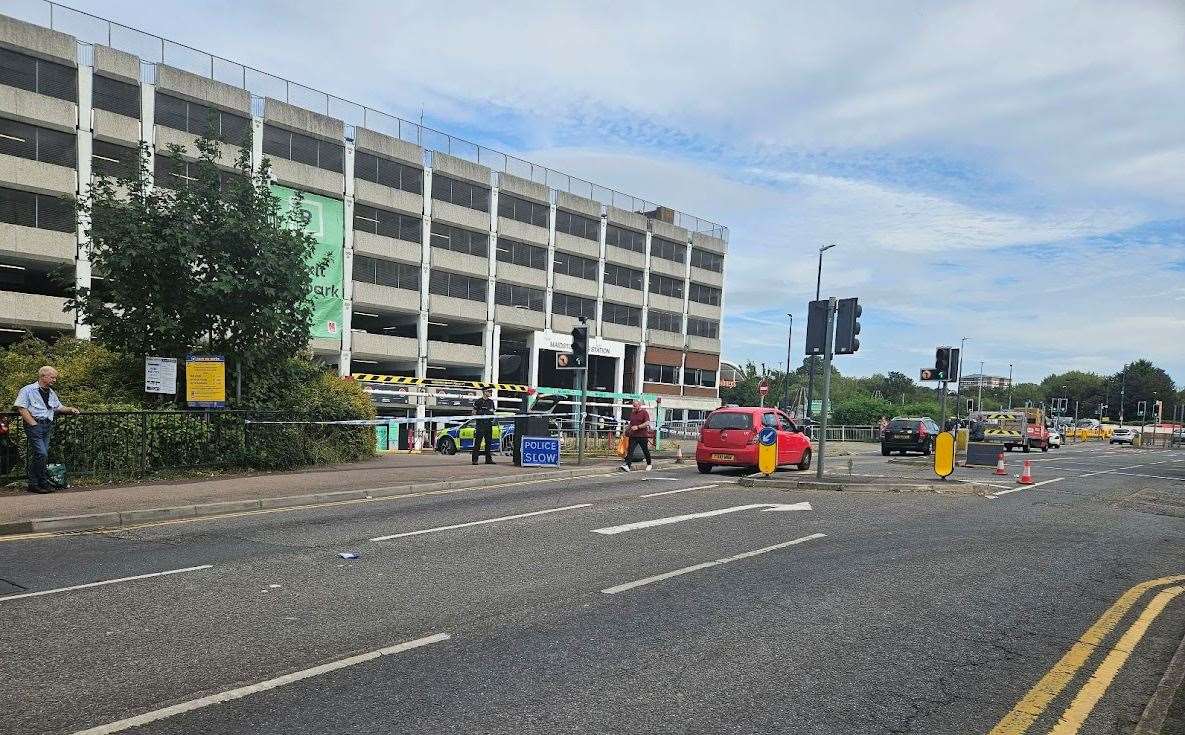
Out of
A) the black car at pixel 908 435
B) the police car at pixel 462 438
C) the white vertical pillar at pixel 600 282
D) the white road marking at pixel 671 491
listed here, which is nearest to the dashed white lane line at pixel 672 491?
the white road marking at pixel 671 491

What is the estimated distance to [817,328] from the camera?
16.1 m

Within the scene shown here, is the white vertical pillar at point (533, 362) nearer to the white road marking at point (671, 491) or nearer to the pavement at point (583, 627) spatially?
the white road marking at point (671, 491)

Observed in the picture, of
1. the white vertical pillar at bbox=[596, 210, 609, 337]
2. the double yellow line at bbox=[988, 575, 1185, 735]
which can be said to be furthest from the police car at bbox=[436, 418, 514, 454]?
the white vertical pillar at bbox=[596, 210, 609, 337]

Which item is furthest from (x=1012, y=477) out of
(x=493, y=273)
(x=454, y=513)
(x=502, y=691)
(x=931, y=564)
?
(x=493, y=273)

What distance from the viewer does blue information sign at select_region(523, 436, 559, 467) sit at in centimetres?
1930

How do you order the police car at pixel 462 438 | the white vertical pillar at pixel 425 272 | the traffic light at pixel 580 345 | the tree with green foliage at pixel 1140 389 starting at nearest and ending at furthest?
the traffic light at pixel 580 345, the police car at pixel 462 438, the white vertical pillar at pixel 425 272, the tree with green foliage at pixel 1140 389

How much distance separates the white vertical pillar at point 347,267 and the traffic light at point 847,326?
35840 mm

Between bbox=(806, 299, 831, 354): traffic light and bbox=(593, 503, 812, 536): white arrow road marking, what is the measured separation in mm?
4161

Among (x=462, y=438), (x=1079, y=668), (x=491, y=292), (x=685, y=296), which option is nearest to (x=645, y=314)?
(x=685, y=296)

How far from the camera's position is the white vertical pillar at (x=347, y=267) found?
4700 cm

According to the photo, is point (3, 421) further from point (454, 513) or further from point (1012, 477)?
point (1012, 477)

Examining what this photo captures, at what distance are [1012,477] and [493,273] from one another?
40.4 m

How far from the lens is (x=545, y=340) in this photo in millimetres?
59000

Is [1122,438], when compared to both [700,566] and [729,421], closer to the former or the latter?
[729,421]
